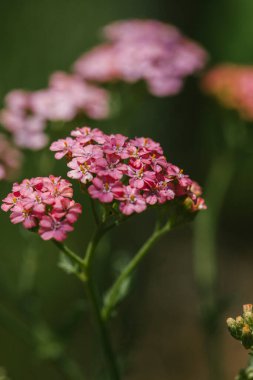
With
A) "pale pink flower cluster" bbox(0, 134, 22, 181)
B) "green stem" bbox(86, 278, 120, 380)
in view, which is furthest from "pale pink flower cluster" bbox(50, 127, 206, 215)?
"pale pink flower cluster" bbox(0, 134, 22, 181)

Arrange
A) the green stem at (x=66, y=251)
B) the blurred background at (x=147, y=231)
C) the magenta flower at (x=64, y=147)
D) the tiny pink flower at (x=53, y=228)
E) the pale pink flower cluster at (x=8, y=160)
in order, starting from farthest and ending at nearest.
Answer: the blurred background at (x=147, y=231)
the pale pink flower cluster at (x=8, y=160)
the magenta flower at (x=64, y=147)
the green stem at (x=66, y=251)
the tiny pink flower at (x=53, y=228)

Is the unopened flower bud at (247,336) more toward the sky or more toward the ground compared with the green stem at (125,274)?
more toward the ground

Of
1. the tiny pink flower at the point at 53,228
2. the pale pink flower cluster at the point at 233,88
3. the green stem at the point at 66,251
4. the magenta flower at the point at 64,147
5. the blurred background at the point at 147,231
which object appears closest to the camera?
the tiny pink flower at the point at 53,228

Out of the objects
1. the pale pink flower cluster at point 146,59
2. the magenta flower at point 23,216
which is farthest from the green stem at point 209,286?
the magenta flower at point 23,216

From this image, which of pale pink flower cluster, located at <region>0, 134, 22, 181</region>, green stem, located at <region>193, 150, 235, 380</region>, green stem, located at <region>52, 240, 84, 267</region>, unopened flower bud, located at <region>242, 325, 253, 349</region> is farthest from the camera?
green stem, located at <region>193, 150, 235, 380</region>

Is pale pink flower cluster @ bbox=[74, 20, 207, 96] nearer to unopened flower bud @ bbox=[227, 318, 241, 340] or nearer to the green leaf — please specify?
the green leaf

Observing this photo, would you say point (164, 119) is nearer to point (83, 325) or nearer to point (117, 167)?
point (83, 325)

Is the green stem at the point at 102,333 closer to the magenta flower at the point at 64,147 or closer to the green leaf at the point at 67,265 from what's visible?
the green leaf at the point at 67,265

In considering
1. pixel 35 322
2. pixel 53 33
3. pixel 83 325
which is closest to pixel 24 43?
pixel 53 33
